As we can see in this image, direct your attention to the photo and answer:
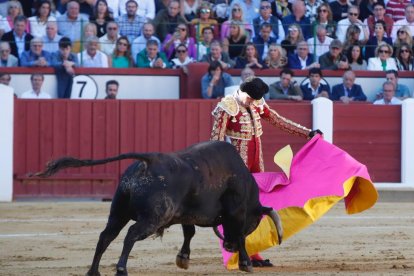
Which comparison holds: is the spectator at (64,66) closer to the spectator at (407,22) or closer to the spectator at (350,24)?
the spectator at (350,24)

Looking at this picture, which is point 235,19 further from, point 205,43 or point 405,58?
point 405,58

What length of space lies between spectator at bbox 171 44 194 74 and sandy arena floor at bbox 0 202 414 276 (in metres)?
2.32

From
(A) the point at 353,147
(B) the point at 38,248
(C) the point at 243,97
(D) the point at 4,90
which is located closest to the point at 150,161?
(C) the point at 243,97

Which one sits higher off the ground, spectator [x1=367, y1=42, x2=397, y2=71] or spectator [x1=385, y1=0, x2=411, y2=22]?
spectator [x1=385, y1=0, x2=411, y2=22]

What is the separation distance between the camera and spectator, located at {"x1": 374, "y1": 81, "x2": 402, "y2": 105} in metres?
13.4

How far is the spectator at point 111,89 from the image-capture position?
12914 millimetres

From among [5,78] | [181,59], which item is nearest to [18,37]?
[5,78]

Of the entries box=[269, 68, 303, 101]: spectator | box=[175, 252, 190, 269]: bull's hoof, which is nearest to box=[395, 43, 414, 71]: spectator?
box=[269, 68, 303, 101]: spectator

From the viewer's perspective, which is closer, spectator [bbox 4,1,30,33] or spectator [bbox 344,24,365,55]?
spectator [bbox 4,1,30,33]

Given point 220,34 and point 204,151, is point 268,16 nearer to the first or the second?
point 220,34

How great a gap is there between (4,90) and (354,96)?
400 centimetres

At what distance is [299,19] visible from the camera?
13.8 m

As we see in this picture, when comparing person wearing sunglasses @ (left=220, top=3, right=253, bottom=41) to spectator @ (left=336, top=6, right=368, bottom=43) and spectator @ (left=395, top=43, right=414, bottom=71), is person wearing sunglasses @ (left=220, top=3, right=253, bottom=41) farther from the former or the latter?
spectator @ (left=395, top=43, right=414, bottom=71)

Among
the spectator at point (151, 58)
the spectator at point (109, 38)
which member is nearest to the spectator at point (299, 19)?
the spectator at point (151, 58)
